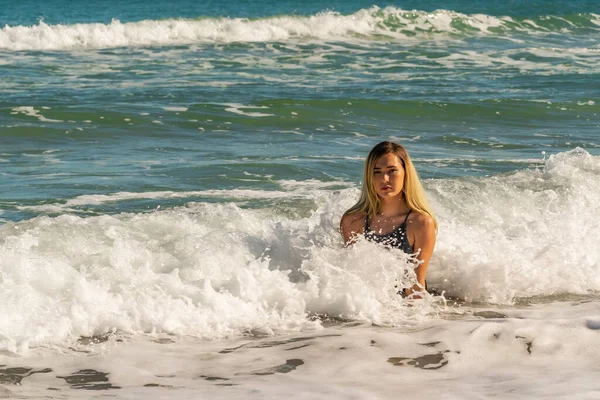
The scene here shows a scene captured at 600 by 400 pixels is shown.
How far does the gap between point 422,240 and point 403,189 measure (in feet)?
1.09

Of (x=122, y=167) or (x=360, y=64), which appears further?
(x=360, y=64)

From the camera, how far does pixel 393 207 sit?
614cm

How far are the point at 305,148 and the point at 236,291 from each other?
5.63 m

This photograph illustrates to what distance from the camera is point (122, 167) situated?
10.1m

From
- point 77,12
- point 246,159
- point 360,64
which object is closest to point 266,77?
point 360,64

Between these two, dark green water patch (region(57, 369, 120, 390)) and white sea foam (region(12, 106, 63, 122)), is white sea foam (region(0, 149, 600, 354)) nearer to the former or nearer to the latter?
dark green water patch (region(57, 369, 120, 390))

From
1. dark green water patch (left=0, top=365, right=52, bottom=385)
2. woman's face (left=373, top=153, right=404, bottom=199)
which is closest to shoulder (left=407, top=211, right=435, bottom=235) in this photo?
woman's face (left=373, top=153, right=404, bottom=199)

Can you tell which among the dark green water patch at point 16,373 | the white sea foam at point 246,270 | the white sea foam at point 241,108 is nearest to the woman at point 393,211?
the white sea foam at point 246,270

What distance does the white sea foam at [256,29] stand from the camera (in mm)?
25547

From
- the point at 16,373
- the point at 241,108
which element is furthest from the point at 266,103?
the point at 16,373

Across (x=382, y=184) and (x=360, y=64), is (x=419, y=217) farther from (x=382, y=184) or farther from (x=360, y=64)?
(x=360, y=64)

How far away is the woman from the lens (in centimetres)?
601

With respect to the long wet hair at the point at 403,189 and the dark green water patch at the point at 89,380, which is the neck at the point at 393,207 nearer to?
the long wet hair at the point at 403,189

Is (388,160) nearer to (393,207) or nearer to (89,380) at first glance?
(393,207)
